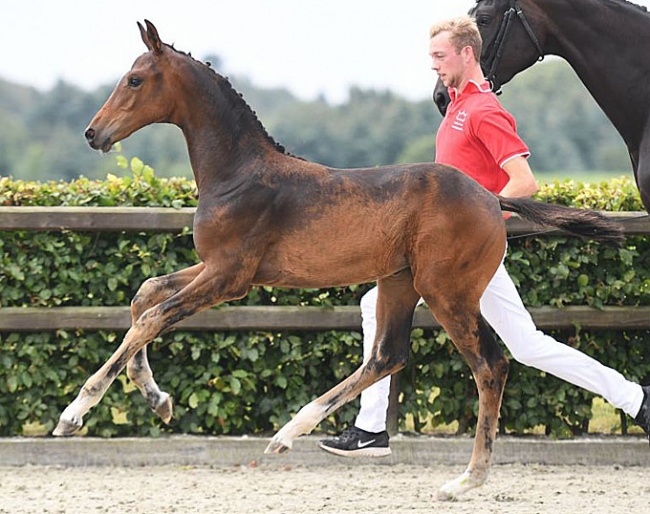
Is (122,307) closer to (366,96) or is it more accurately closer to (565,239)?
(565,239)

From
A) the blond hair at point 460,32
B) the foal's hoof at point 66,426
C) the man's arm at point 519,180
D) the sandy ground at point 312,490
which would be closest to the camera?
the foal's hoof at point 66,426

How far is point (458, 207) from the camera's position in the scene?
4.07m

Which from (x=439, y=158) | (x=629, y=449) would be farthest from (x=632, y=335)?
(x=439, y=158)

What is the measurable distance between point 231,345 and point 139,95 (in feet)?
6.95

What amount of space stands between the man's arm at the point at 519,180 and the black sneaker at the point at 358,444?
4.53 feet

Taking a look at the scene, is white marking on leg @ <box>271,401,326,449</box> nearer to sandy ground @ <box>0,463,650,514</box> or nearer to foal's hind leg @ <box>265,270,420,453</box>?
foal's hind leg @ <box>265,270,420,453</box>

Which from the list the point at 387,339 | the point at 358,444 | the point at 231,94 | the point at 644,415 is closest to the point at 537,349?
the point at 644,415

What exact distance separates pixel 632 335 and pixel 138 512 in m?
2.97

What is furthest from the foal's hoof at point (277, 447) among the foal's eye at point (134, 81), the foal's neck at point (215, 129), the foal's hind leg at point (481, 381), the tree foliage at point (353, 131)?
the tree foliage at point (353, 131)

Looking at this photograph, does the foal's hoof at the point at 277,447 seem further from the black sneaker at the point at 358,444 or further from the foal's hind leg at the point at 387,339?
the black sneaker at the point at 358,444

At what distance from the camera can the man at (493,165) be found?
4.38 metres

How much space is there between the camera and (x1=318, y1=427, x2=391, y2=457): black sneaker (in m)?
4.95

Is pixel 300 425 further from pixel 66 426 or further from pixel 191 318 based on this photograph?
pixel 191 318

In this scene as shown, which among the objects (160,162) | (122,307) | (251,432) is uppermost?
(160,162)
